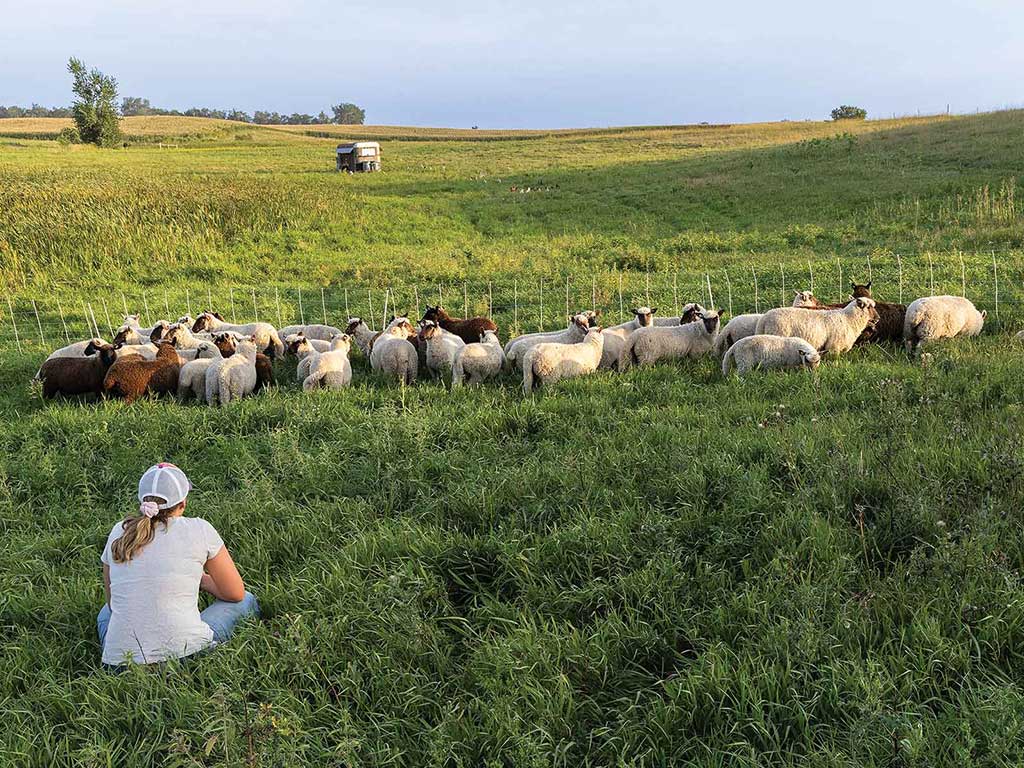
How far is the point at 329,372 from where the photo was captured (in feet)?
33.1

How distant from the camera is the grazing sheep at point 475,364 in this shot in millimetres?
10094

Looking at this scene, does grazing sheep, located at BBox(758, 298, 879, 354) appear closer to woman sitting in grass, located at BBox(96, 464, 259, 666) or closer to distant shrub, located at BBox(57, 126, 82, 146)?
woman sitting in grass, located at BBox(96, 464, 259, 666)

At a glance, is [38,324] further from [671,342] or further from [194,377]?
[671,342]

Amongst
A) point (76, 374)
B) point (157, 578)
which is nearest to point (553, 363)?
point (157, 578)

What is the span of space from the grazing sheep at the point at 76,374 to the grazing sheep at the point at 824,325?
1024 cm

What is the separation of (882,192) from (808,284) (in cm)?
1636

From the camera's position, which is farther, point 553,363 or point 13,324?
point 13,324

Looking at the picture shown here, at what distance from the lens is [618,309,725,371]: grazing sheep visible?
10.6 metres

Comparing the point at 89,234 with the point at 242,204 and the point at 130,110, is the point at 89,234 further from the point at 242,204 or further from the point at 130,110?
the point at 130,110

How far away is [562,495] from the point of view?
18.9ft

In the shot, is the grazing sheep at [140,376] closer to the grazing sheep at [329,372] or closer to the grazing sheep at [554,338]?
the grazing sheep at [329,372]

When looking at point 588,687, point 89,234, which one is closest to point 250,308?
point 89,234

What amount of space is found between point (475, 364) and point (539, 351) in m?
1.17

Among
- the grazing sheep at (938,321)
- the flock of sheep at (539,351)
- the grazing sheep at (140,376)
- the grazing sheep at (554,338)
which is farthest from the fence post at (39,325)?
the grazing sheep at (938,321)
